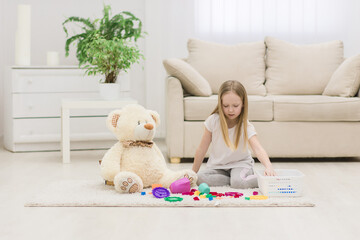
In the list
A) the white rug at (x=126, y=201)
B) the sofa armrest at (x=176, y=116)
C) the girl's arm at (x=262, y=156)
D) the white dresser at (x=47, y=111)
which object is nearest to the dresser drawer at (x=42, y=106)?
the white dresser at (x=47, y=111)

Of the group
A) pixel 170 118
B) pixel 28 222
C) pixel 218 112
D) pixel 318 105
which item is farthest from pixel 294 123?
pixel 28 222

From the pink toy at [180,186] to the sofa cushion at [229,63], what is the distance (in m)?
1.70

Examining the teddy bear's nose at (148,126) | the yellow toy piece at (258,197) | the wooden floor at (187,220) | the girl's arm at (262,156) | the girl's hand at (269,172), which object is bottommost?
the wooden floor at (187,220)

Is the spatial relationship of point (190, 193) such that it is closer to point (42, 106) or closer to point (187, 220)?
point (187, 220)

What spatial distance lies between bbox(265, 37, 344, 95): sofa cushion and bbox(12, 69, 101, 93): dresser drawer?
134cm

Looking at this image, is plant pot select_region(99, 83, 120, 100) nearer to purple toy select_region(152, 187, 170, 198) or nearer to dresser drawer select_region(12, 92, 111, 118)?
dresser drawer select_region(12, 92, 111, 118)

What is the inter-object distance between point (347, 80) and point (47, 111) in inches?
84.5

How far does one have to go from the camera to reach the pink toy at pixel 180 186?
2517 millimetres

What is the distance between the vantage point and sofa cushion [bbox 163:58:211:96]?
11.9ft

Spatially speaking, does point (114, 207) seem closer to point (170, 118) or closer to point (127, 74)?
point (170, 118)

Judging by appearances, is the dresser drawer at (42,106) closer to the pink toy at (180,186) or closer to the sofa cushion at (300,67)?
the sofa cushion at (300,67)

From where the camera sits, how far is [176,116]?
11.9 ft

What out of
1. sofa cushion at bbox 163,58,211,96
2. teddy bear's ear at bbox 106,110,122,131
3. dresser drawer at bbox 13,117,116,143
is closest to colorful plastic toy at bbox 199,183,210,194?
teddy bear's ear at bbox 106,110,122,131

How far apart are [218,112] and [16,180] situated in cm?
112
